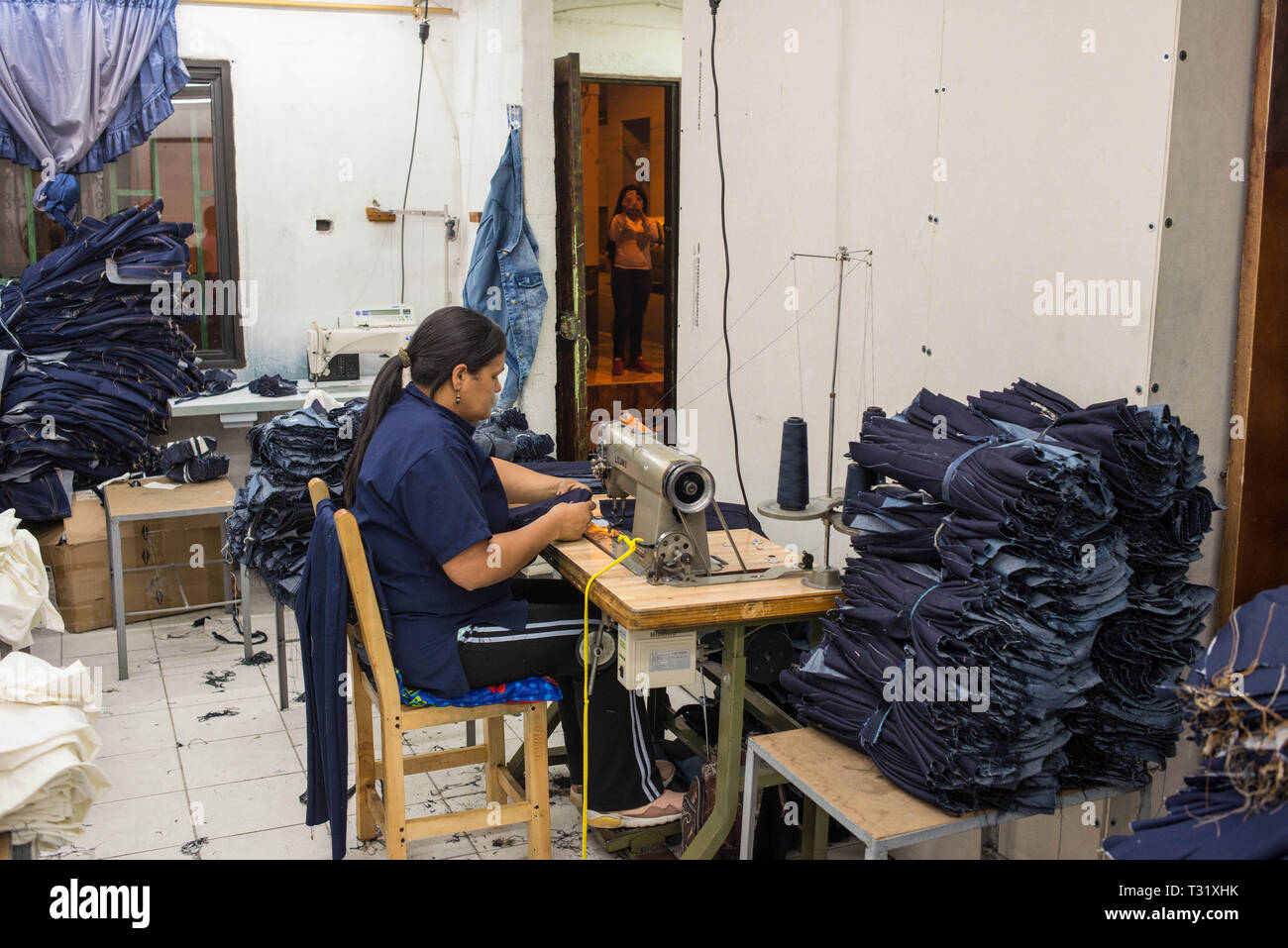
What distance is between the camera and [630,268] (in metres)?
7.29

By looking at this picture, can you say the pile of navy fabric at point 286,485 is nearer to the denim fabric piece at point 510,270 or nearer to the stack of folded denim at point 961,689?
the denim fabric piece at point 510,270

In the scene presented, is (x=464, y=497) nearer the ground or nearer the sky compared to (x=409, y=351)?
nearer the ground

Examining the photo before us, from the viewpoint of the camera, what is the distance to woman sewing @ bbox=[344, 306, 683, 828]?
7.59 feet

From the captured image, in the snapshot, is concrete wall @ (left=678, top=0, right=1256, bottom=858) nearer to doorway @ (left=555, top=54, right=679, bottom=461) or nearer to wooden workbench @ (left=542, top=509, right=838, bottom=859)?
wooden workbench @ (left=542, top=509, right=838, bottom=859)

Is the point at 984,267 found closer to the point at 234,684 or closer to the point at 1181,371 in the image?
the point at 1181,371

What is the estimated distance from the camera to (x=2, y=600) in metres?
3.41

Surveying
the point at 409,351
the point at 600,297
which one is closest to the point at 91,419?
the point at 409,351

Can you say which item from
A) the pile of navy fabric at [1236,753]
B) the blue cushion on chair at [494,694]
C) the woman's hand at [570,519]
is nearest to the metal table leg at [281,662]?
the blue cushion on chair at [494,694]

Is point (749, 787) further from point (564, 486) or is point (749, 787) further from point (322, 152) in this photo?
point (322, 152)

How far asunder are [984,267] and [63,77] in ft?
13.4

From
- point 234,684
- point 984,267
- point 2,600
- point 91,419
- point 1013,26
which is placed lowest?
point 234,684

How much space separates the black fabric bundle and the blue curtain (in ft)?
13.5

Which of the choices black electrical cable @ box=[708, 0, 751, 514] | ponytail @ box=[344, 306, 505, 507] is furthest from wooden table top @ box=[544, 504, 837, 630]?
black electrical cable @ box=[708, 0, 751, 514]

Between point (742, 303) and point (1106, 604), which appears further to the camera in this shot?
point (742, 303)
